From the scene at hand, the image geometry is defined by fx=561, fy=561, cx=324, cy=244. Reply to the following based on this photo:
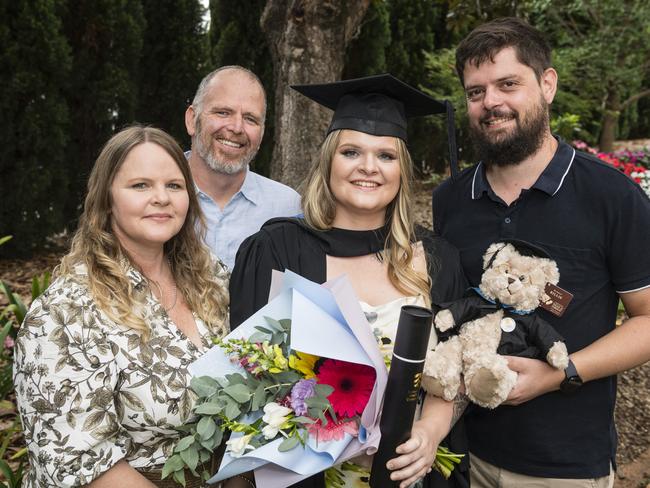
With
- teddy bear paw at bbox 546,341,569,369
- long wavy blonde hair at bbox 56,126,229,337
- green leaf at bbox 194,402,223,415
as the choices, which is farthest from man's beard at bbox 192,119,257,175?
teddy bear paw at bbox 546,341,569,369

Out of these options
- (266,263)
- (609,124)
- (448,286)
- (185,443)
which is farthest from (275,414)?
(609,124)

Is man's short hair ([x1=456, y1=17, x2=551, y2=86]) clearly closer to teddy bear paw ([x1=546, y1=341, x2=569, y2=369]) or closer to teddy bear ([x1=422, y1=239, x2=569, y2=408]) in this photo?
teddy bear ([x1=422, y1=239, x2=569, y2=408])

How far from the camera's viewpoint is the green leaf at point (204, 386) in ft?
5.79

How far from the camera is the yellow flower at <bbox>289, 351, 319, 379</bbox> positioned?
5.54ft

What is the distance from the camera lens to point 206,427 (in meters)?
1.72

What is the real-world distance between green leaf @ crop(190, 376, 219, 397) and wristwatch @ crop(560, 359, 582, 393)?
1.29 metres

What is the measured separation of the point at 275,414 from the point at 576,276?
132cm

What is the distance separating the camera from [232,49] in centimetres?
728

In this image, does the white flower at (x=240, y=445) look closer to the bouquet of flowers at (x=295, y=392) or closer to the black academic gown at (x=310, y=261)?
the bouquet of flowers at (x=295, y=392)

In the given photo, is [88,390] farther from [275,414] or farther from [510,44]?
→ [510,44]

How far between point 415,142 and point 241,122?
714 cm

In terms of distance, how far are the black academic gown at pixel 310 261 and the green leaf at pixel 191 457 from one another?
0.51 meters

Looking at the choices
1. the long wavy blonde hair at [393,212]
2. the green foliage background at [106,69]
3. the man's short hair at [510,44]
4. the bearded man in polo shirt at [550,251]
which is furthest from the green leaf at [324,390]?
the green foliage background at [106,69]

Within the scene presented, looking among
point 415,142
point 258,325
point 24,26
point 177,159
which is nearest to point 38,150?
point 24,26
